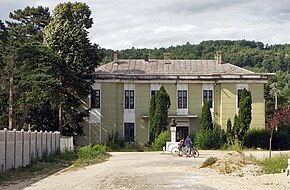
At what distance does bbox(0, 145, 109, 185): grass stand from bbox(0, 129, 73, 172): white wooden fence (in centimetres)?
36

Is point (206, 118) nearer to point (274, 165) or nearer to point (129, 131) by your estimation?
point (129, 131)

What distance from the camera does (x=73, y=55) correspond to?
5472 cm

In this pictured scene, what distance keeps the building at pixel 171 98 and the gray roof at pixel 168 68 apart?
0.42 m

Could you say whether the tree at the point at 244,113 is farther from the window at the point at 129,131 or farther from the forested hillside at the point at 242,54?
the forested hillside at the point at 242,54

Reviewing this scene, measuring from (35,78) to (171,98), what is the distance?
690 inches

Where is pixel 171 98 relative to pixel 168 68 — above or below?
below

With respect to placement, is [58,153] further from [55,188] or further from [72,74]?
[55,188]

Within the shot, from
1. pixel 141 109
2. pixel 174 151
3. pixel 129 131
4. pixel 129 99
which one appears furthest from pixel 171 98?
Result: pixel 174 151

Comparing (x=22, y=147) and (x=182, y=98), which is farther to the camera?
(x=182, y=98)

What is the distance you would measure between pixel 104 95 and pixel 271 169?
37.9 m

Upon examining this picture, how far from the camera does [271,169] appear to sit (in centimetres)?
2394

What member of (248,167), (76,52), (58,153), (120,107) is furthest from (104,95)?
(248,167)

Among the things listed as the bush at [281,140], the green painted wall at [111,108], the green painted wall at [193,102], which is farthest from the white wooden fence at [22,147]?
the bush at [281,140]

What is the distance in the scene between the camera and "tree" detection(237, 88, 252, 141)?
55500 mm
